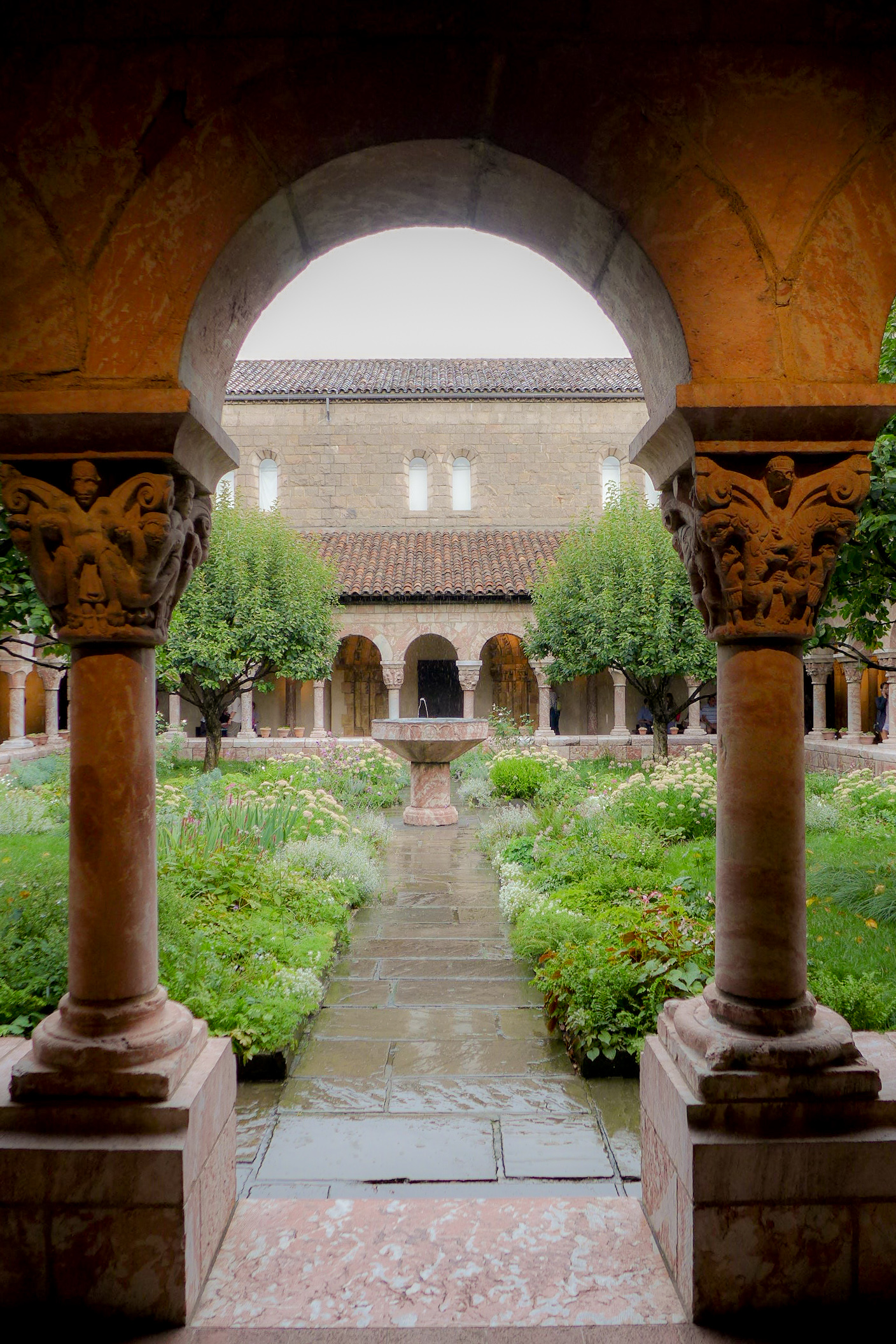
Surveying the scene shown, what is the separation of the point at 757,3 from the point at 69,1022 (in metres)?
3.43

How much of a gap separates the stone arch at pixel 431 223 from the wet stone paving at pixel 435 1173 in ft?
8.16

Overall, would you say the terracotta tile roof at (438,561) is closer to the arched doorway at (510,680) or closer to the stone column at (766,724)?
the arched doorway at (510,680)

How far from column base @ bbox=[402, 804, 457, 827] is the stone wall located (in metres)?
11.6

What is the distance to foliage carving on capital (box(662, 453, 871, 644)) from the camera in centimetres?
239

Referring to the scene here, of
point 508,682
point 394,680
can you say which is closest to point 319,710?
point 394,680

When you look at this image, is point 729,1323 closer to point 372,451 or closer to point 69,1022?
point 69,1022

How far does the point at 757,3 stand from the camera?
92.4 inches

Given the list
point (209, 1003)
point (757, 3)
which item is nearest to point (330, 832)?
point (209, 1003)

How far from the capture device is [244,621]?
1348 cm

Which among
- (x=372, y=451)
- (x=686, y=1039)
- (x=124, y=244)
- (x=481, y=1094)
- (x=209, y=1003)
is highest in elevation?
(x=372, y=451)

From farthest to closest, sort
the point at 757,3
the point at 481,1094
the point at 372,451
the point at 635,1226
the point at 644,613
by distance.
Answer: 1. the point at 372,451
2. the point at 644,613
3. the point at 481,1094
4. the point at 635,1226
5. the point at 757,3

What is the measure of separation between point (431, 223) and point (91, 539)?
170 cm

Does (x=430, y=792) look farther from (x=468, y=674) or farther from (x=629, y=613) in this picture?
(x=468, y=674)

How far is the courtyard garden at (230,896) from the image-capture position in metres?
4.10
